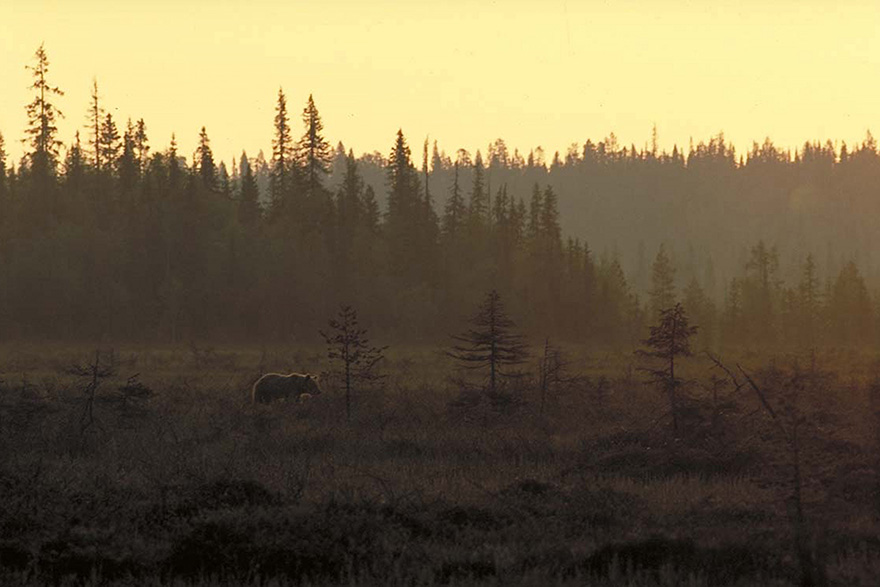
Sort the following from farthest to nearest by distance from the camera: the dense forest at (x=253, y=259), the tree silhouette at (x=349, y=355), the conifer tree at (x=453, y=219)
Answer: the conifer tree at (x=453, y=219) → the dense forest at (x=253, y=259) → the tree silhouette at (x=349, y=355)

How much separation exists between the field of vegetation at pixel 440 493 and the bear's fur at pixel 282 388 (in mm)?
2269

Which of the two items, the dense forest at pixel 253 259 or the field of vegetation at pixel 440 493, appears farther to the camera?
the dense forest at pixel 253 259

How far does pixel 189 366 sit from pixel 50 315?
87.3 ft

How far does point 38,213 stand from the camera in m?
74.1

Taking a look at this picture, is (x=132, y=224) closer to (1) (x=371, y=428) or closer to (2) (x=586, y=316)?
(2) (x=586, y=316)

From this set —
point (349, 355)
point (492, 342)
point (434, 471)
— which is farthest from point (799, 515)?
point (349, 355)

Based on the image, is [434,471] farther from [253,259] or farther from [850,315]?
[850,315]

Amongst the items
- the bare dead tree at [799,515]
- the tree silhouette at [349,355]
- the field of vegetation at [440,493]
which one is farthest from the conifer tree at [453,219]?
the bare dead tree at [799,515]

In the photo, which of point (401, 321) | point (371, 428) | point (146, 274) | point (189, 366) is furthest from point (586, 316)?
point (371, 428)

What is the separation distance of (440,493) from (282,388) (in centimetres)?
1514

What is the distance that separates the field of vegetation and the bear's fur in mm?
2269

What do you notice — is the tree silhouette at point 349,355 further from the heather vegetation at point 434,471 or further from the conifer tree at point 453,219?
the conifer tree at point 453,219

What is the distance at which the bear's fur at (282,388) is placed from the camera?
2878cm

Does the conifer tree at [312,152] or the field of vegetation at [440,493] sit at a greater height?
the conifer tree at [312,152]
